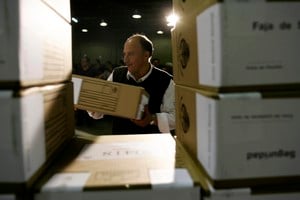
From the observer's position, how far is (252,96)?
0.70 meters

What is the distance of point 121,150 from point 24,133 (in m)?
0.42

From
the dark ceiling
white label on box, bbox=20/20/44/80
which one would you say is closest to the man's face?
white label on box, bbox=20/20/44/80

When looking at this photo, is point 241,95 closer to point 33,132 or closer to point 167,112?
point 33,132

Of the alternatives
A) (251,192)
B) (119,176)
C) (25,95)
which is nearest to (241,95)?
Result: (251,192)

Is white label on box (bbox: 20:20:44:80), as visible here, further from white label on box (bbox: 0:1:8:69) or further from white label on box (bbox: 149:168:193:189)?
white label on box (bbox: 149:168:193:189)

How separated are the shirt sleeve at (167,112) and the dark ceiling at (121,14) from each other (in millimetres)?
5379

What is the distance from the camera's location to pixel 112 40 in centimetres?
1134

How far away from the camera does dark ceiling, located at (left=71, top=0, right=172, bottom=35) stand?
7.76 meters

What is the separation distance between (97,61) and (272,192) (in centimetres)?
1044

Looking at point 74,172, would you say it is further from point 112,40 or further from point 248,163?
point 112,40

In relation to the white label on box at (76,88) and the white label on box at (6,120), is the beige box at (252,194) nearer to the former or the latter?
the white label on box at (6,120)

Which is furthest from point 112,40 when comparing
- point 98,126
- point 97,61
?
point 98,126

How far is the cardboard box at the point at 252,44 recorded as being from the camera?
68 cm

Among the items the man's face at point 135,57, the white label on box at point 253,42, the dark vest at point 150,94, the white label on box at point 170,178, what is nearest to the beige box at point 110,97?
the white label on box at point 170,178
